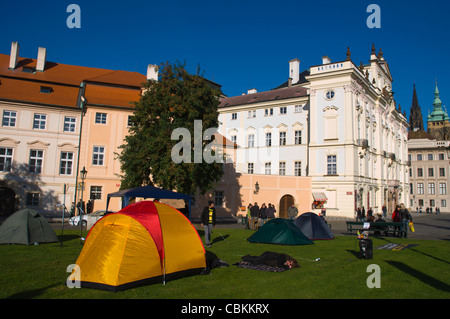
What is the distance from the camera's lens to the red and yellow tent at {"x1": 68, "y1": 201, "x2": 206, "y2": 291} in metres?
7.70

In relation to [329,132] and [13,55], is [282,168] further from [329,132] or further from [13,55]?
[13,55]

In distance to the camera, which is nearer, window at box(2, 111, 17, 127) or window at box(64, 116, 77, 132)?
window at box(2, 111, 17, 127)

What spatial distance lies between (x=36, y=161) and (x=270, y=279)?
28.0m

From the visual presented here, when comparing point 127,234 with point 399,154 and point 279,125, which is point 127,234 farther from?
point 399,154

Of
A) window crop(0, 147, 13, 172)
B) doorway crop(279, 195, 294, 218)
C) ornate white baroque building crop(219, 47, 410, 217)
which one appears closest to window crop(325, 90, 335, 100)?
ornate white baroque building crop(219, 47, 410, 217)

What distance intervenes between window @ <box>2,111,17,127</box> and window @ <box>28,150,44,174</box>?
2883 millimetres

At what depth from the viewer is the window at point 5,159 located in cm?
2917

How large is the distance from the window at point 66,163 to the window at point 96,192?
2553mm

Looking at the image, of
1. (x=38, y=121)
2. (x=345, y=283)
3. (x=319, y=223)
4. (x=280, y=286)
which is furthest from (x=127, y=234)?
(x=38, y=121)

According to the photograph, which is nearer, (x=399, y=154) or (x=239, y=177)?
(x=239, y=177)

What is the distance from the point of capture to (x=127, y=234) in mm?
8117

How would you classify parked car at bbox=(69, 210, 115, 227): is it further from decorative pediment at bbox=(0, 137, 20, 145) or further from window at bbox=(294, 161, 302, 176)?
window at bbox=(294, 161, 302, 176)
